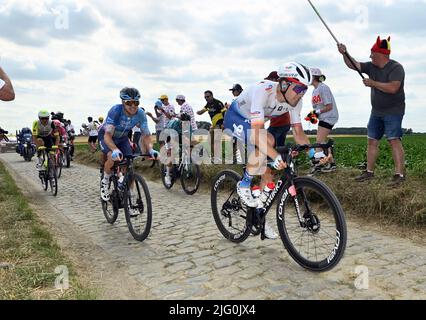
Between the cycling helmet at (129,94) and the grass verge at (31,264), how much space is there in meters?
2.45

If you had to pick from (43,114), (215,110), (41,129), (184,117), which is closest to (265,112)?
(184,117)

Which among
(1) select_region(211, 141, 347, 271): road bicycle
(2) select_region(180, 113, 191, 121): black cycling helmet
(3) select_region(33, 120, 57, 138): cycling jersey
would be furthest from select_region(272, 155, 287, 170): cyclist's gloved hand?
(3) select_region(33, 120, 57, 138): cycling jersey

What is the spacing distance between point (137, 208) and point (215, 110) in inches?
297

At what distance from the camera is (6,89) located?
4.16 meters

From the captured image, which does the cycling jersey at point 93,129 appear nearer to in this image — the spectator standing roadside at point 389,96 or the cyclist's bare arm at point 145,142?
the cyclist's bare arm at point 145,142

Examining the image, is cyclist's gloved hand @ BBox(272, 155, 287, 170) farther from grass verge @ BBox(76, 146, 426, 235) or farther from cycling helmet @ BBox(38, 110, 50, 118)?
cycling helmet @ BBox(38, 110, 50, 118)

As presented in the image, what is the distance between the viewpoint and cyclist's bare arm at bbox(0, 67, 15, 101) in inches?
163

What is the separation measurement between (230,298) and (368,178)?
16.1 ft

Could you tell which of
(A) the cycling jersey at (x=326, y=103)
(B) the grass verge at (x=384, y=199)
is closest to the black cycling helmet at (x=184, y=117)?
(A) the cycling jersey at (x=326, y=103)

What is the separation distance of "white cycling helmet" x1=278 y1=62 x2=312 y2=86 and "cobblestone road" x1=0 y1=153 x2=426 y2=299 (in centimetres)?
219

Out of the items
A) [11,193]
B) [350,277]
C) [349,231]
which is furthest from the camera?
[11,193]

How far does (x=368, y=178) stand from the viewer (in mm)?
7656
